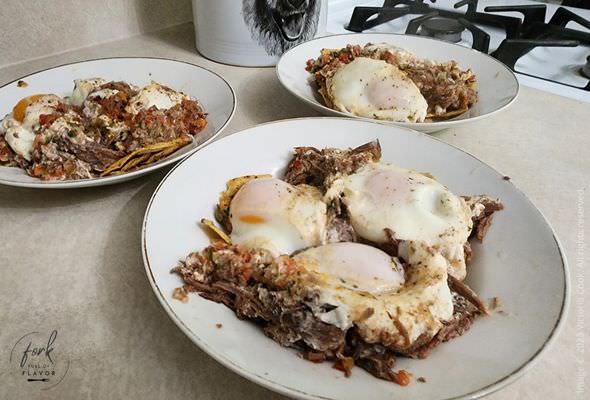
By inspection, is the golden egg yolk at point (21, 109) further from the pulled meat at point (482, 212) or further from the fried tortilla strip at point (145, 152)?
the pulled meat at point (482, 212)

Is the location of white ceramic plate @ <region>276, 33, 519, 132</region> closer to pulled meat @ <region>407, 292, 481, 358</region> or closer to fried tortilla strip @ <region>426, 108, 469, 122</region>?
fried tortilla strip @ <region>426, 108, 469, 122</region>

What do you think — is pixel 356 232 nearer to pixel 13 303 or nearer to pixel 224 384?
pixel 224 384

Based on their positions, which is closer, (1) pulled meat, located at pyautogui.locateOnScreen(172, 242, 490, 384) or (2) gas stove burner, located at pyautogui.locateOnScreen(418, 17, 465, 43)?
(1) pulled meat, located at pyautogui.locateOnScreen(172, 242, 490, 384)

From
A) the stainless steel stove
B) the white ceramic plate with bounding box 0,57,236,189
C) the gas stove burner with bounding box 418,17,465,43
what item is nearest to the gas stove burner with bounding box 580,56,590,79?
the stainless steel stove

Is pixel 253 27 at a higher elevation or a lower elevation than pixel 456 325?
higher

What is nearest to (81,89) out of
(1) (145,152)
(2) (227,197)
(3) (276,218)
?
(1) (145,152)

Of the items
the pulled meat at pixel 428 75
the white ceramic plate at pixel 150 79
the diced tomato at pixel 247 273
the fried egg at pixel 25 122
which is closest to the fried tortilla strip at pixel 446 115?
the pulled meat at pixel 428 75

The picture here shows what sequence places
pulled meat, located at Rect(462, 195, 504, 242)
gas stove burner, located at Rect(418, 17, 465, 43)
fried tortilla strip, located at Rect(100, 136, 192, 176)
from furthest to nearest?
1. gas stove burner, located at Rect(418, 17, 465, 43)
2. fried tortilla strip, located at Rect(100, 136, 192, 176)
3. pulled meat, located at Rect(462, 195, 504, 242)

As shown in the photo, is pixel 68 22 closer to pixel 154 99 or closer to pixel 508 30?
pixel 154 99
